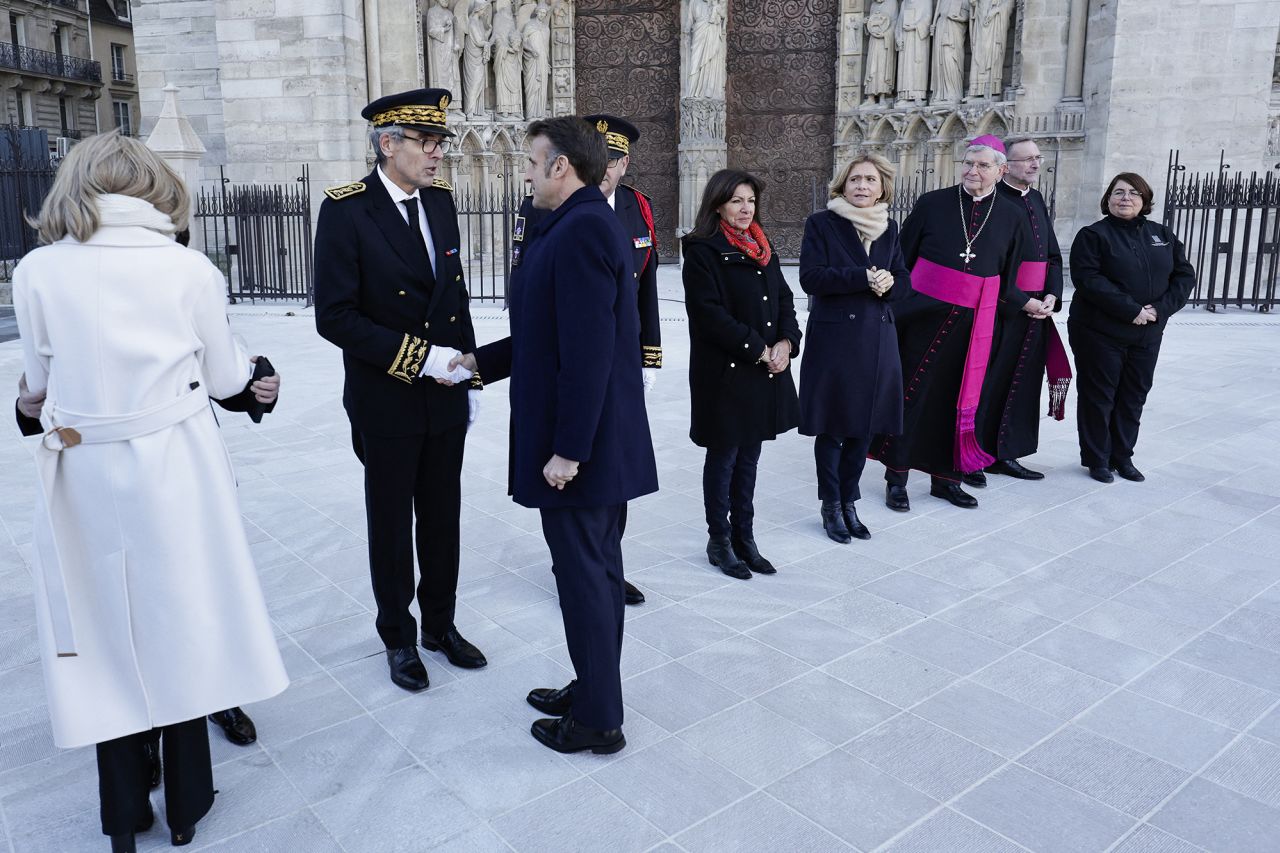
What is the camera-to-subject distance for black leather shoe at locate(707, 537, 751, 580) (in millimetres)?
4195

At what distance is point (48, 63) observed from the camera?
3384 cm

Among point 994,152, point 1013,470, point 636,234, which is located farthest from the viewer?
point 1013,470

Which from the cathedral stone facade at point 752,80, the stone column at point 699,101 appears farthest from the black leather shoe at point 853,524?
the stone column at point 699,101

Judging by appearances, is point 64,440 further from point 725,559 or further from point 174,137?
point 174,137

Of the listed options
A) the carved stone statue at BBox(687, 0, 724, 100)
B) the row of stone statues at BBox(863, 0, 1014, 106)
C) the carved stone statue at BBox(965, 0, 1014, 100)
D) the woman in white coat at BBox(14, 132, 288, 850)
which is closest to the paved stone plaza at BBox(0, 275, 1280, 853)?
the woman in white coat at BBox(14, 132, 288, 850)

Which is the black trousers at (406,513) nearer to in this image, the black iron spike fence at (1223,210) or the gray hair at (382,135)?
the gray hair at (382,135)

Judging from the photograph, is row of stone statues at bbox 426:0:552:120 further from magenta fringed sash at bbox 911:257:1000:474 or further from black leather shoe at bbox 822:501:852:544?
black leather shoe at bbox 822:501:852:544

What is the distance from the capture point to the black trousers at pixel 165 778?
2.37 m

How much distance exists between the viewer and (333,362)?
348 inches

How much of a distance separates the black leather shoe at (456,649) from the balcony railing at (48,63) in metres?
35.0

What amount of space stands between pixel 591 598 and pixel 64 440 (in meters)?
1.29

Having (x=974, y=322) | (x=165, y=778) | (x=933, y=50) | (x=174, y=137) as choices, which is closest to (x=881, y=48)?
(x=933, y=50)

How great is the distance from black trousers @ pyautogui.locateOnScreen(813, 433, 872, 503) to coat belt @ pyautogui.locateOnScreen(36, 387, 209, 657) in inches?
118

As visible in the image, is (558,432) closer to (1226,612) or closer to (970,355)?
(1226,612)
